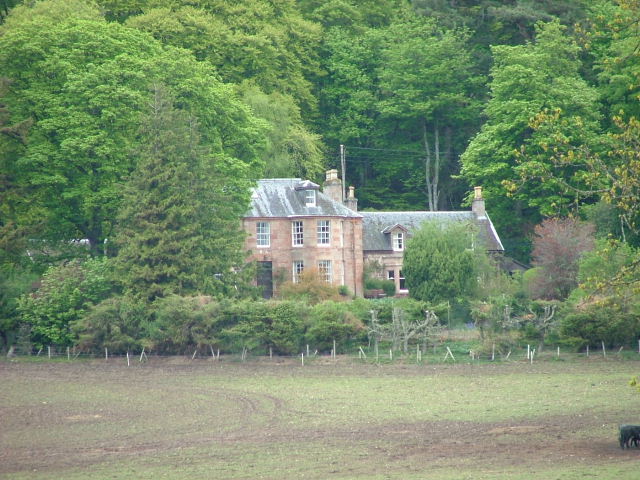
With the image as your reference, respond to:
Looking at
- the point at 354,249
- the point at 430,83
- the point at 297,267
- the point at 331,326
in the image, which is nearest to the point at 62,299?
the point at 331,326

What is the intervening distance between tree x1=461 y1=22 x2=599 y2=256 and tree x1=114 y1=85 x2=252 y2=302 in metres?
21.9

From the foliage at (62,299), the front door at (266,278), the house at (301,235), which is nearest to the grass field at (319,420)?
the foliage at (62,299)

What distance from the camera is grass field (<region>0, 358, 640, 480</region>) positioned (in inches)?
1053

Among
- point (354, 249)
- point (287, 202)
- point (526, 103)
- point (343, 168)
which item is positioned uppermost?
point (526, 103)

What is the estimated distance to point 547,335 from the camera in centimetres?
5119

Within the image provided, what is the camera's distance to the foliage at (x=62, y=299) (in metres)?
53.8

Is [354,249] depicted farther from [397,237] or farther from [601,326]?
[601,326]

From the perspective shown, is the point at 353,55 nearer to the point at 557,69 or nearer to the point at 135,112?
the point at 557,69

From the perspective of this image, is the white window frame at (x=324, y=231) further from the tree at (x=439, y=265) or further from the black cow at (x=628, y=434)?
the black cow at (x=628, y=434)

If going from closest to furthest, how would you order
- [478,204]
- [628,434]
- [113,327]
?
1. [628,434]
2. [113,327]
3. [478,204]

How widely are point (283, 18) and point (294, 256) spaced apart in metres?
25.9

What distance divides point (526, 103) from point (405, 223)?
11.3m

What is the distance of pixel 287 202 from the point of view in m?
68.9

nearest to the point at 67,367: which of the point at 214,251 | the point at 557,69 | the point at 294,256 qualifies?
the point at 214,251
